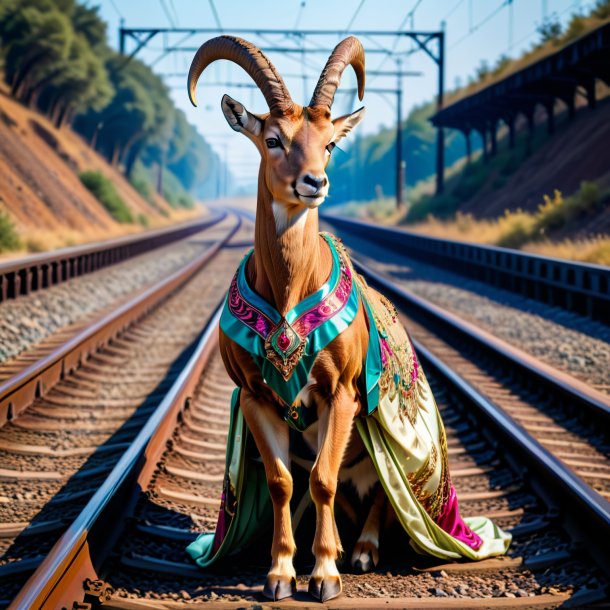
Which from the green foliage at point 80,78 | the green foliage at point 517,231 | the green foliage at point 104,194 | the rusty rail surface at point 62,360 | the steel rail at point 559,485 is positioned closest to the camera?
the steel rail at point 559,485

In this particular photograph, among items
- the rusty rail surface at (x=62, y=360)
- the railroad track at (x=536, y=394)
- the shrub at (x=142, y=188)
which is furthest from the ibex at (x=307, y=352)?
the shrub at (x=142, y=188)

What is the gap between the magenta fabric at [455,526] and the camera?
462cm

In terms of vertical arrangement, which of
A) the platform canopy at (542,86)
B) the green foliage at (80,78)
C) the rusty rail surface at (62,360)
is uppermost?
the green foliage at (80,78)

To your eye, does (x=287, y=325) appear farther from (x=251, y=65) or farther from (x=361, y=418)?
(x=251, y=65)

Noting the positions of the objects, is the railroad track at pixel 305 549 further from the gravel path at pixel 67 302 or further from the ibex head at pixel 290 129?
the gravel path at pixel 67 302

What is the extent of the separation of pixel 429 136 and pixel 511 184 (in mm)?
54562

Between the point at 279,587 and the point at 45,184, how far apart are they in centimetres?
3592

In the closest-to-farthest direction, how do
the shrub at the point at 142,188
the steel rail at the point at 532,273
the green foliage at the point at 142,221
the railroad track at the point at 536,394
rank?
the railroad track at the point at 536,394 < the steel rail at the point at 532,273 < the green foliage at the point at 142,221 < the shrub at the point at 142,188

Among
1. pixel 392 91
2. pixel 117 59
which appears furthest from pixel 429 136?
pixel 392 91

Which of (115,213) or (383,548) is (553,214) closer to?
(383,548)

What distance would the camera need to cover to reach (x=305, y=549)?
4.71 meters

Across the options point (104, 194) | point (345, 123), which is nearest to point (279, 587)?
point (345, 123)

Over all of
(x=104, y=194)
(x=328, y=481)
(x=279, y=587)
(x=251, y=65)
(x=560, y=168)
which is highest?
(x=560, y=168)

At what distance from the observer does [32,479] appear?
6.32 meters
